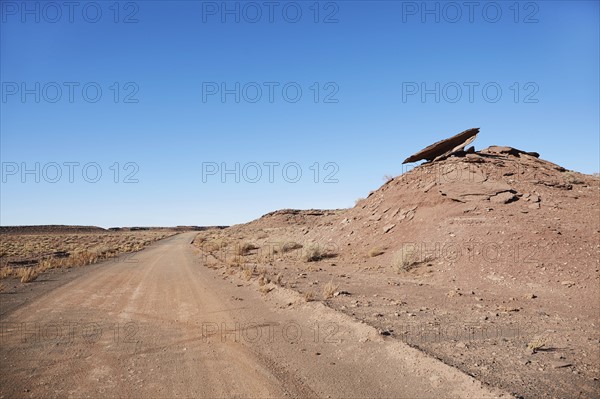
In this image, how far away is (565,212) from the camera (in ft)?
51.5

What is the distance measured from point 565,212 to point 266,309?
44.6 feet

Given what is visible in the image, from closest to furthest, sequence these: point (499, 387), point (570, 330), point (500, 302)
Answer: point (499, 387), point (570, 330), point (500, 302)

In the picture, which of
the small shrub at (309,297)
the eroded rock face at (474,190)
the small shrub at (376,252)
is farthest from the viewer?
the small shrub at (376,252)

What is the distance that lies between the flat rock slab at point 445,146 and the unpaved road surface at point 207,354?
1662 centimetres

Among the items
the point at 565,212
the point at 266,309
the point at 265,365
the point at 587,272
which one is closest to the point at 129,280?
the point at 266,309

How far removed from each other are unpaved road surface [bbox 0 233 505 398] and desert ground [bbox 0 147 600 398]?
0.04 metres

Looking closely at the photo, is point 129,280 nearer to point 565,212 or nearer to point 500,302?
point 500,302

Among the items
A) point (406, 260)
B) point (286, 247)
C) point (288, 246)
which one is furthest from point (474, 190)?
point (286, 247)

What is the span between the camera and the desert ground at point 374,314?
5.73 metres

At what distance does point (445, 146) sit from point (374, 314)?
17926 millimetres

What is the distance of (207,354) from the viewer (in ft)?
22.5

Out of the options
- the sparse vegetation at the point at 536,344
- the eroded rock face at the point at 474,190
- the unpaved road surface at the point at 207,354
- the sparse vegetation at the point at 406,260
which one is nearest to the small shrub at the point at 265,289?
the unpaved road surface at the point at 207,354

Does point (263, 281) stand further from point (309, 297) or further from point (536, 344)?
point (536, 344)

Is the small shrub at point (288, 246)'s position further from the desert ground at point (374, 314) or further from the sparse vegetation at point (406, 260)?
the sparse vegetation at point (406, 260)
